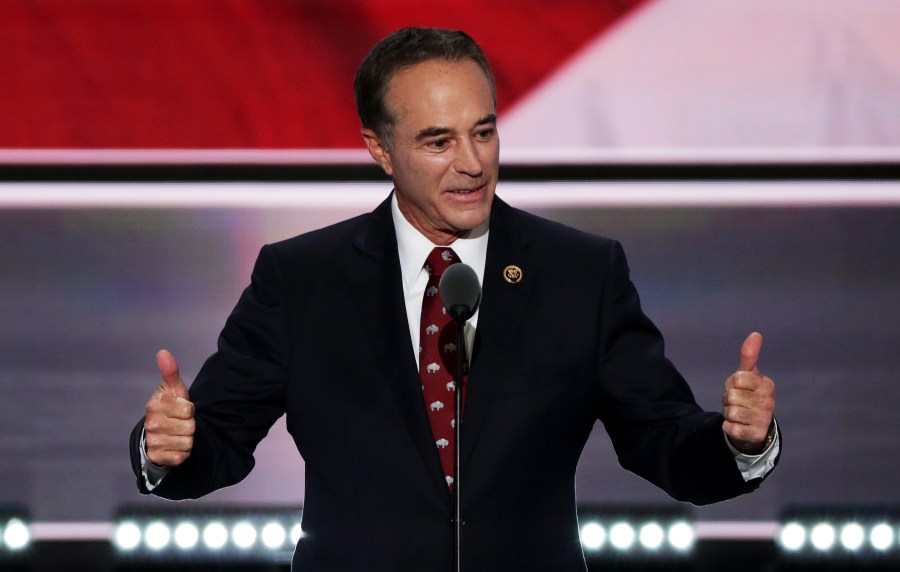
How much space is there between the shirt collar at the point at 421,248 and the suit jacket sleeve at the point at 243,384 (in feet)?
0.73

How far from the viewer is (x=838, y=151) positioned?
351 centimetres

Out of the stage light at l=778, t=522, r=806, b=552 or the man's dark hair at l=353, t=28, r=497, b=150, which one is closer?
the man's dark hair at l=353, t=28, r=497, b=150

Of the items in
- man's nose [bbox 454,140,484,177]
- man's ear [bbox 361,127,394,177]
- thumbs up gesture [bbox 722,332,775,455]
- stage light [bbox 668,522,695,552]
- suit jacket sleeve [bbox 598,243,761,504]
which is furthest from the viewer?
stage light [bbox 668,522,695,552]

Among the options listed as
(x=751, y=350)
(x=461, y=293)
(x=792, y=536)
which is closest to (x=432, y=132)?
(x=461, y=293)

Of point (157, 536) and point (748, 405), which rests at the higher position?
point (157, 536)

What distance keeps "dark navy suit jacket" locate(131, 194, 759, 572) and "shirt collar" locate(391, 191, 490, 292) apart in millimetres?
26

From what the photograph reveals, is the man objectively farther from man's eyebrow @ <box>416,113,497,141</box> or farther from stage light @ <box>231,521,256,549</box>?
stage light @ <box>231,521,256,549</box>

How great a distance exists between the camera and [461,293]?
1.57 metres

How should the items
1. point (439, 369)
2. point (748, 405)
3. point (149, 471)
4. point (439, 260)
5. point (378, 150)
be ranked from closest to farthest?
1. point (748, 405)
2. point (149, 471)
3. point (439, 369)
4. point (439, 260)
5. point (378, 150)

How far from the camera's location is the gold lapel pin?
1999mm

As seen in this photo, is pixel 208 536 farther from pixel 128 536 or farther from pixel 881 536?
pixel 881 536

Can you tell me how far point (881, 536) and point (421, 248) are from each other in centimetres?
208

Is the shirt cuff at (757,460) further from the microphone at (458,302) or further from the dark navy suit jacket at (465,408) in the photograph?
the microphone at (458,302)

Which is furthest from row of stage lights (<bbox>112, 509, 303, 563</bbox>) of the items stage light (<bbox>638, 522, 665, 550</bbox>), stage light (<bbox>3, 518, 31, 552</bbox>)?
stage light (<bbox>638, 522, 665, 550</bbox>)
